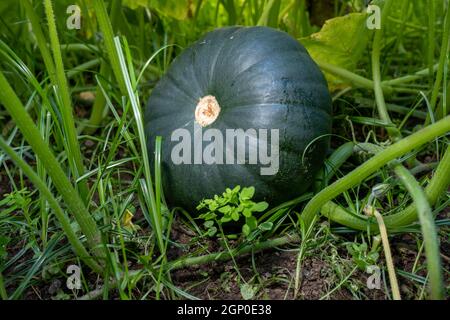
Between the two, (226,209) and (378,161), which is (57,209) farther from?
(378,161)

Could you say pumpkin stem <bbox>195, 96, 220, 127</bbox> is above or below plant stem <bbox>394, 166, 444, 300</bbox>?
above

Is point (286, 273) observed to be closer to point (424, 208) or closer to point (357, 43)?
point (424, 208)

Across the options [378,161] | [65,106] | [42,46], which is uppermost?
[42,46]

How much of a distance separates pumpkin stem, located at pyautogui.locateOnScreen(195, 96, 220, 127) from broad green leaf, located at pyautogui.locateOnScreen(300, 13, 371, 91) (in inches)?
15.7

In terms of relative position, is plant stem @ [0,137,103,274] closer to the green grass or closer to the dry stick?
the green grass

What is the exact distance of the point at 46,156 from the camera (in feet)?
4.46

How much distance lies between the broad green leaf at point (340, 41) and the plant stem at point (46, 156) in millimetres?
927

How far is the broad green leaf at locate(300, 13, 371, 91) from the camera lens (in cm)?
190

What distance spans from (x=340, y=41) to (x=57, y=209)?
1064 millimetres

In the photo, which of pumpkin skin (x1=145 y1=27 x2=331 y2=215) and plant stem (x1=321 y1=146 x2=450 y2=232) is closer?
plant stem (x1=321 y1=146 x2=450 y2=232)

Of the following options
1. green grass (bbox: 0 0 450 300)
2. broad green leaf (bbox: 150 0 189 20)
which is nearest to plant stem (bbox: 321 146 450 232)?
green grass (bbox: 0 0 450 300)

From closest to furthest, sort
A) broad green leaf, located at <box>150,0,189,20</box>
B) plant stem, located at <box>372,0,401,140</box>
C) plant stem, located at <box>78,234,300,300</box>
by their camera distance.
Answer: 1. plant stem, located at <box>78,234,300,300</box>
2. plant stem, located at <box>372,0,401,140</box>
3. broad green leaf, located at <box>150,0,189,20</box>

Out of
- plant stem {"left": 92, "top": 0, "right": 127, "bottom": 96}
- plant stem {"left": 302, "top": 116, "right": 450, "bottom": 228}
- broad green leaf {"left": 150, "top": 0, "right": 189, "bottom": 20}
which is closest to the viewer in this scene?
plant stem {"left": 302, "top": 116, "right": 450, "bottom": 228}

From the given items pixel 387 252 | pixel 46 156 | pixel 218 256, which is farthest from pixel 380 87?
pixel 46 156
